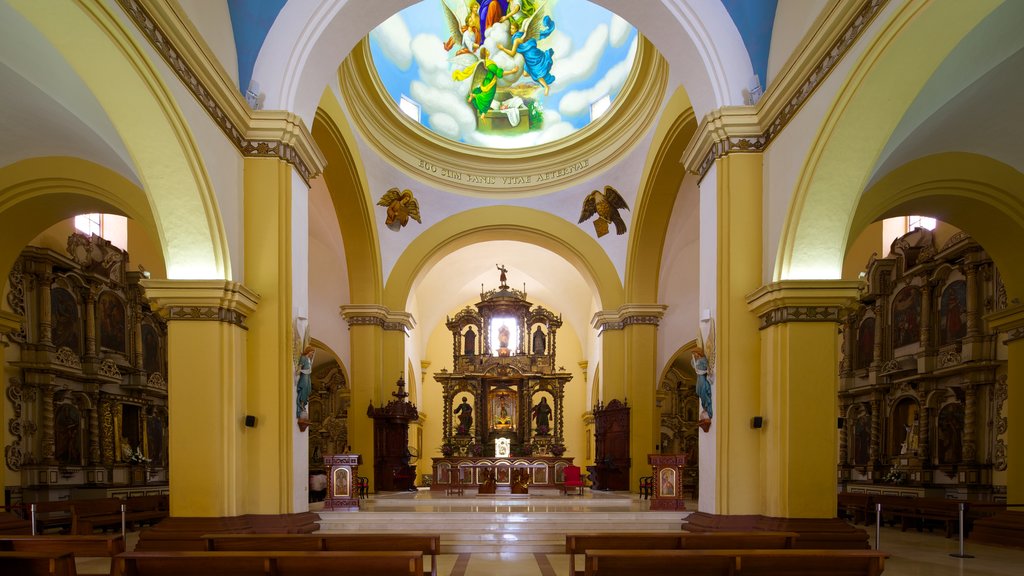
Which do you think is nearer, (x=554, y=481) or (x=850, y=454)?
(x=850, y=454)

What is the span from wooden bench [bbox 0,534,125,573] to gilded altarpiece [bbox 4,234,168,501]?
742cm

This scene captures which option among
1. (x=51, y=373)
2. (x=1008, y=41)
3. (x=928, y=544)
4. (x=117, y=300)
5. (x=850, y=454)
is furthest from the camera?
(x=850, y=454)

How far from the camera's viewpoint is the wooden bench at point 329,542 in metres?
6.48

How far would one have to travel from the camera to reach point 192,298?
8.37m

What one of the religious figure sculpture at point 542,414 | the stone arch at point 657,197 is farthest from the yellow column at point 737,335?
the religious figure sculpture at point 542,414

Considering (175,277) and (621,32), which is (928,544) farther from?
(621,32)

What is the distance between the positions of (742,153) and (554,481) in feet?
39.5

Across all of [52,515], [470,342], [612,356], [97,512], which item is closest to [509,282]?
[470,342]

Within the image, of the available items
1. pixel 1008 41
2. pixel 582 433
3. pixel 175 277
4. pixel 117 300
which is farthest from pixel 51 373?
pixel 582 433

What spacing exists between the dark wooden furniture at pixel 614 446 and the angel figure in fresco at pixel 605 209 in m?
3.73

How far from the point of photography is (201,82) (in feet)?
26.7

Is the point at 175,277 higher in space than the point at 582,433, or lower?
higher

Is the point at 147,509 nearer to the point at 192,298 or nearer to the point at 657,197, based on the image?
the point at 192,298

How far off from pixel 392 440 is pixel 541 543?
26.5 ft
